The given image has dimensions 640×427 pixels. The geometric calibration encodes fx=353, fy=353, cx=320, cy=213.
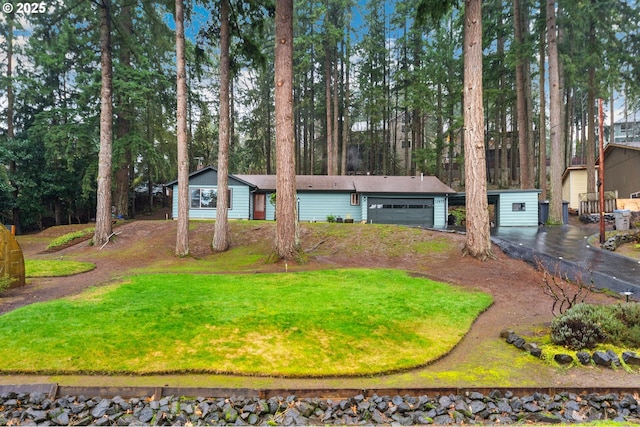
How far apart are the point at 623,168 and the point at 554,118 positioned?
9412mm

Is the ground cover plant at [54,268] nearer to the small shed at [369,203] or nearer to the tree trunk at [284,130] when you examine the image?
the tree trunk at [284,130]

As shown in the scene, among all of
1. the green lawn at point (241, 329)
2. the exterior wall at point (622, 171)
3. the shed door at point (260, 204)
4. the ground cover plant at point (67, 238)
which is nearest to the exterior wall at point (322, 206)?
the shed door at point (260, 204)

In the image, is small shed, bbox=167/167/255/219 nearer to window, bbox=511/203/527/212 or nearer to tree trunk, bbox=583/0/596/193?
window, bbox=511/203/527/212

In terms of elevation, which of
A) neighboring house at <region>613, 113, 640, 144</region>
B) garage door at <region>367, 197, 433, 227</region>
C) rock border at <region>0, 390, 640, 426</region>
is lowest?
rock border at <region>0, 390, 640, 426</region>

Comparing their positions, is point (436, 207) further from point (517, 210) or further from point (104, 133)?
point (104, 133)

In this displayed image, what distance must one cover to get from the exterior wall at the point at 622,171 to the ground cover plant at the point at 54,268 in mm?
29980

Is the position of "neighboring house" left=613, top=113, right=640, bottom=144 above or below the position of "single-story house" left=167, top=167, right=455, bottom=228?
above

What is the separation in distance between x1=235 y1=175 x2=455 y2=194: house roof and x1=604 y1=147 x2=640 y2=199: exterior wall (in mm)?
11406

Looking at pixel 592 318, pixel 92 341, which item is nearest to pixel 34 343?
pixel 92 341

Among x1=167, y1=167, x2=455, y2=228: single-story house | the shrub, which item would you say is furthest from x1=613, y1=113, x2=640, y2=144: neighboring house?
the shrub

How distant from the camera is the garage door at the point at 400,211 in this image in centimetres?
2334

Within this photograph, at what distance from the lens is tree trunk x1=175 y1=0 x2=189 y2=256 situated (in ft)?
43.4

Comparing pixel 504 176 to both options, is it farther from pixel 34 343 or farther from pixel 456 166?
pixel 34 343

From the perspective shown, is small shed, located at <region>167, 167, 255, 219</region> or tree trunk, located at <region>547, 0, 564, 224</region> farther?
small shed, located at <region>167, 167, 255, 219</region>
